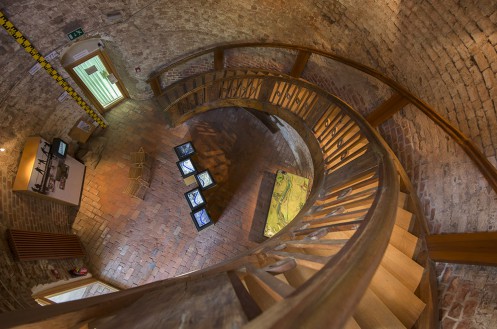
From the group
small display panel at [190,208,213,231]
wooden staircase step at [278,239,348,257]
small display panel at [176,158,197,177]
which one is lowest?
wooden staircase step at [278,239,348,257]

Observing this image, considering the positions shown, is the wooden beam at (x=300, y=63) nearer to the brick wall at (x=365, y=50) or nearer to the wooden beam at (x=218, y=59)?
the brick wall at (x=365, y=50)

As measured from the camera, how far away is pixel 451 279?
10.0ft

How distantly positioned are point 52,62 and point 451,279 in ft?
24.5

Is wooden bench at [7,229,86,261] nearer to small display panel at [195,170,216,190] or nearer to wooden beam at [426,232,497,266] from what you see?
small display panel at [195,170,216,190]

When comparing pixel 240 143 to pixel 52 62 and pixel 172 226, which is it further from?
pixel 52 62

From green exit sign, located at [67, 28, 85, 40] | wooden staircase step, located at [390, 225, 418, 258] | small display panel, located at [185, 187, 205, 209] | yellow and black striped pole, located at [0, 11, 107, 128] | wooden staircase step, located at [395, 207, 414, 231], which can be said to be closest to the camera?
wooden staircase step, located at [390, 225, 418, 258]

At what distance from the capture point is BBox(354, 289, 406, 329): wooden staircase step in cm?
234

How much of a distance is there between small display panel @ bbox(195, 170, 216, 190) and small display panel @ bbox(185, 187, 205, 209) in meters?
0.16

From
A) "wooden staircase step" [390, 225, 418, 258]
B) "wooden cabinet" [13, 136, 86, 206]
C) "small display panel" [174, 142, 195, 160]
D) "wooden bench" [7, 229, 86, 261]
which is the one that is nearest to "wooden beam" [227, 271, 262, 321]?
"wooden staircase step" [390, 225, 418, 258]

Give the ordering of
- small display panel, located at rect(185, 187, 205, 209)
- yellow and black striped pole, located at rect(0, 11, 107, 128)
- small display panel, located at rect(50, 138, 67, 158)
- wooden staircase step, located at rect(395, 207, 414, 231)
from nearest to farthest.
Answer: wooden staircase step, located at rect(395, 207, 414, 231), yellow and black striped pole, located at rect(0, 11, 107, 128), small display panel, located at rect(50, 138, 67, 158), small display panel, located at rect(185, 187, 205, 209)

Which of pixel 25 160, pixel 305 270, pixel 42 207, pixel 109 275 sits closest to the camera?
pixel 305 270

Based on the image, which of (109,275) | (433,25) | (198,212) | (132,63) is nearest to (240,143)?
(198,212)

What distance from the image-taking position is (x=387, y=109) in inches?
179

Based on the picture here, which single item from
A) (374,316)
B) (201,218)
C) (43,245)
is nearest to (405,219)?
(374,316)
